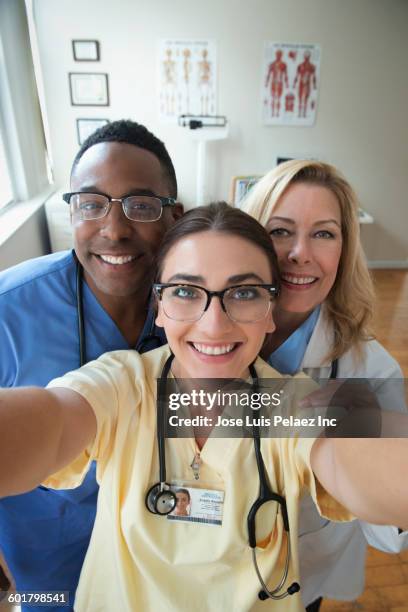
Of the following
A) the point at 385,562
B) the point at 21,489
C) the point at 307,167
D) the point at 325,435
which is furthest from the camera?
the point at 385,562

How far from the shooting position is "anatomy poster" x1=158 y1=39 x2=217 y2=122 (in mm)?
3496

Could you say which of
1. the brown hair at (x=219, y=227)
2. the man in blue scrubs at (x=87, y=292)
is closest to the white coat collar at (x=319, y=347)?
the brown hair at (x=219, y=227)

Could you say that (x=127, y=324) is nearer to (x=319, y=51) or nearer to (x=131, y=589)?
(x=131, y=589)

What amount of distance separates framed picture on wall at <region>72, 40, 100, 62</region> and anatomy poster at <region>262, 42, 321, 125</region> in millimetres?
1636

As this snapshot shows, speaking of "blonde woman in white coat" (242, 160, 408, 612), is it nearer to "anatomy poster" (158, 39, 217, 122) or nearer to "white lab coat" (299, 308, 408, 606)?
"white lab coat" (299, 308, 408, 606)

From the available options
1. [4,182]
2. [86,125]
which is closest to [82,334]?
[4,182]

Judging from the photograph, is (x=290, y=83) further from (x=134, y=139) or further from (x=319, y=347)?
(x=319, y=347)

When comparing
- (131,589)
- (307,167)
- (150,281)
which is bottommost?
(131,589)

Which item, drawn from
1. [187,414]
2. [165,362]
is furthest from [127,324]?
[187,414]

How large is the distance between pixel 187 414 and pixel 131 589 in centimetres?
36

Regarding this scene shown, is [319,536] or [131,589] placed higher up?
[131,589]

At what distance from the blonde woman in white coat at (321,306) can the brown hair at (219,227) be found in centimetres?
19

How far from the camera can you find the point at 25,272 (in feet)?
3.40

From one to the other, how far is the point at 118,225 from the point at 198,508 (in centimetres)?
66
